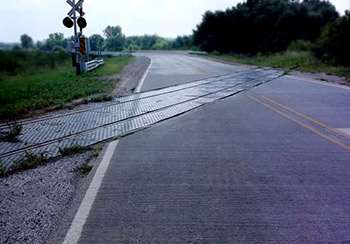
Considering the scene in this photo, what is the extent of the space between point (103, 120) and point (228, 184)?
184 inches

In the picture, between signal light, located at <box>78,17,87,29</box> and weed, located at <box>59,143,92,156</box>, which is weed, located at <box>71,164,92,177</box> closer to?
weed, located at <box>59,143,92,156</box>

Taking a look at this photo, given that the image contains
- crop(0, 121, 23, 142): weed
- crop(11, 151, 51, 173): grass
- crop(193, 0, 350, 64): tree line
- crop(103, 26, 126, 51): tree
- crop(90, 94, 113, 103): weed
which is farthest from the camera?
crop(193, 0, 350, 64): tree line

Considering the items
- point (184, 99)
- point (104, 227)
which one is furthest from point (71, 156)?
point (184, 99)

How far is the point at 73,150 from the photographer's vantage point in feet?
20.5

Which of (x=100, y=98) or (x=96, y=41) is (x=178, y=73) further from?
(x=100, y=98)

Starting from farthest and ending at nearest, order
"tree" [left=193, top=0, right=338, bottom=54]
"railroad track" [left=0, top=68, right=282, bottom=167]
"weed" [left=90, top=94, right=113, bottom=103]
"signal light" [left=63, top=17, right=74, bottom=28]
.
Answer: "tree" [left=193, top=0, right=338, bottom=54] → "signal light" [left=63, top=17, right=74, bottom=28] → "weed" [left=90, top=94, right=113, bottom=103] → "railroad track" [left=0, top=68, right=282, bottom=167]

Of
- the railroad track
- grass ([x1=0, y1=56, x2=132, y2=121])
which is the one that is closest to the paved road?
grass ([x1=0, y1=56, x2=132, y2=121])

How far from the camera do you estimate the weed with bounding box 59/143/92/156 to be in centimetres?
615

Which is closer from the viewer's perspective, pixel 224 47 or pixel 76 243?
pixel 76 243

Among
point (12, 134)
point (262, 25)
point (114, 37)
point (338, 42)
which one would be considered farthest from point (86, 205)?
point (262, 25)

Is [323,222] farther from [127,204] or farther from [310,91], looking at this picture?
[310,91]

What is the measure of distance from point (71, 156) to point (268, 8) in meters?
55.0

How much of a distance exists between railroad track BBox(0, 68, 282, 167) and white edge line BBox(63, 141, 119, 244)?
1103mm

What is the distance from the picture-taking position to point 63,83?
51.4ft
